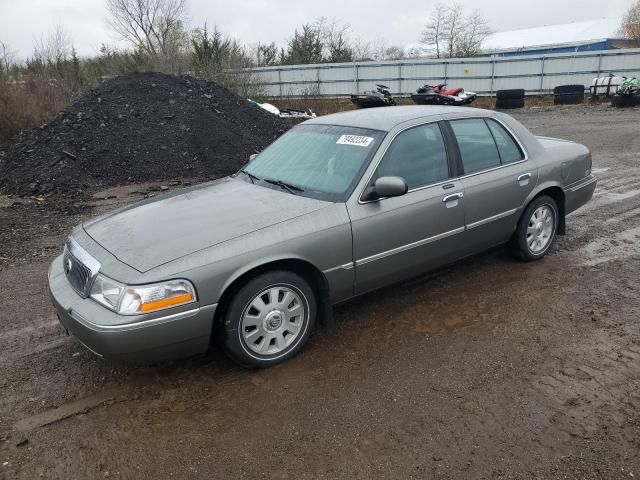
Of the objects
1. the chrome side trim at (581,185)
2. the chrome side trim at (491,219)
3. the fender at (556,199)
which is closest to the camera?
the chrome side trim at (491,219)

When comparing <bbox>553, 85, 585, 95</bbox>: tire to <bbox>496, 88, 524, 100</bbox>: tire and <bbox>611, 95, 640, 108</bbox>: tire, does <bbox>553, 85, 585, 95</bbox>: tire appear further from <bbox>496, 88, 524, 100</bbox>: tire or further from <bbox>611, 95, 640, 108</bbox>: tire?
<bbox>611, 95, 640, 108</bbox>: tire

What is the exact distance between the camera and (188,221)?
3498mm

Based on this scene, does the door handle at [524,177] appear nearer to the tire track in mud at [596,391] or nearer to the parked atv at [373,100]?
the tire track in mud at [596,391]

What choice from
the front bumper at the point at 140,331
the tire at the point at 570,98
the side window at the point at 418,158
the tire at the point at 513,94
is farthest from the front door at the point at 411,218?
the tire at the point at 570,98

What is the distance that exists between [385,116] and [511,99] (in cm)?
2212

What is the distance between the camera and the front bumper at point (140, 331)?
2.91 meters

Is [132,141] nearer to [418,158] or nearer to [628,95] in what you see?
[418,158]

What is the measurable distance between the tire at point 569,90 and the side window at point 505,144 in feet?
72.3

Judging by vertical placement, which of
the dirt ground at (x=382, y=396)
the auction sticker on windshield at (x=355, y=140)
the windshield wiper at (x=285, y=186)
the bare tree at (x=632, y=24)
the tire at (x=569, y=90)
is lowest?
the dirt ground at (x=382, y=396)

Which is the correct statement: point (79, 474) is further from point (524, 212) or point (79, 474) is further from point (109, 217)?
point (524, 212)

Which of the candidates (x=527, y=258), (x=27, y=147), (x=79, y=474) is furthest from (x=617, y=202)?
(x=27, y=147)

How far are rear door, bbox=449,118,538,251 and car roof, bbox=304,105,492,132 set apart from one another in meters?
0.16

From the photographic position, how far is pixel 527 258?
5.09m

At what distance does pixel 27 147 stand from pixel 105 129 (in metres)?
1.67
